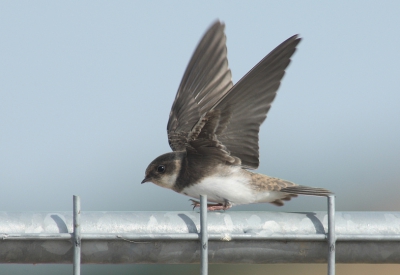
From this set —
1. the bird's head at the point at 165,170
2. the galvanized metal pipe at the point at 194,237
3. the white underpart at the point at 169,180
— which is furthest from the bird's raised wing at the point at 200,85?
the galvanized metal pipe at the point at 194,237

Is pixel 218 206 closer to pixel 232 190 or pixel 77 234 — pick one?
pixel 232 190

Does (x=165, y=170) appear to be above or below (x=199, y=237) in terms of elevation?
above

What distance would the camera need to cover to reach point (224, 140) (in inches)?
151

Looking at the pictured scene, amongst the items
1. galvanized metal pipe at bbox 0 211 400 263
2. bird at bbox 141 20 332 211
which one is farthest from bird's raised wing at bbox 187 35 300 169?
galvanized metal pipe at bbox 0 211 400 263

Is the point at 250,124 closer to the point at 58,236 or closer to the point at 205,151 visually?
the point at 205,151

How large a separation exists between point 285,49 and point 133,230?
1.72 metres

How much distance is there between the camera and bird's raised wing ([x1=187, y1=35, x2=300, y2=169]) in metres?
3.23

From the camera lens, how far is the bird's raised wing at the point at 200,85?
476cm

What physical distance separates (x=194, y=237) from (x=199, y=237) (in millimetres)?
13

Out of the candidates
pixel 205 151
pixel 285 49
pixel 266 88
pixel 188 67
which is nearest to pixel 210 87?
pixel 188 67

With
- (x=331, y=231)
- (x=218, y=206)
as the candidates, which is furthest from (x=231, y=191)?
(x=331, y=231)

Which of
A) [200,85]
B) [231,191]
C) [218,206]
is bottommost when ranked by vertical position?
[218,206]

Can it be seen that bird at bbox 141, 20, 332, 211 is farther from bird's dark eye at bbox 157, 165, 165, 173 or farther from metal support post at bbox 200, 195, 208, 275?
metal support post at bbox 200, 195, 208, 275

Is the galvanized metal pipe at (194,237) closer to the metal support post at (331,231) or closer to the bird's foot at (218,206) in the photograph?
the metal support post at (331,231)
